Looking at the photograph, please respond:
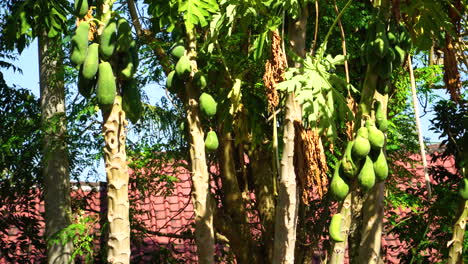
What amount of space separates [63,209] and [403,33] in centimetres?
532

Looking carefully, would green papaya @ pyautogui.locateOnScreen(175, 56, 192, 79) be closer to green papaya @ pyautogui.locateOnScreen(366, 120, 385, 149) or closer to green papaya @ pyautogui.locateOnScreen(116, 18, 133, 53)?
green papaya @ pyautogui.locateOnScreen(116, 18, 133, 53)

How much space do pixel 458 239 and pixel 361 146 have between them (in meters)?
1.60

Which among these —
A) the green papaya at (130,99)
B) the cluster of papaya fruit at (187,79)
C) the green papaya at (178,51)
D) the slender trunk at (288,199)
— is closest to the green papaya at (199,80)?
the cluster of papaya fruit at (187,79)

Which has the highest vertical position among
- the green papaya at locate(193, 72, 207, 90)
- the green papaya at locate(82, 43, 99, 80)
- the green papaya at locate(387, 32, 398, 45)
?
the green papaya at locate(387, 32, 398, 45)

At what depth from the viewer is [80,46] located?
3.66 meters

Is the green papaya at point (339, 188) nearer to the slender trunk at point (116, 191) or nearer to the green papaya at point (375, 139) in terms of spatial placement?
the green papaya at point (375, 139)

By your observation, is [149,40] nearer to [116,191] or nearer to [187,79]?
[187,79]

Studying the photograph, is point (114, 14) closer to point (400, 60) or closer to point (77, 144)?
point (400, 60)

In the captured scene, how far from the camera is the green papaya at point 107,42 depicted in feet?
12.0

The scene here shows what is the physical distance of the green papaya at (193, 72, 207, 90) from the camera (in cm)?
431

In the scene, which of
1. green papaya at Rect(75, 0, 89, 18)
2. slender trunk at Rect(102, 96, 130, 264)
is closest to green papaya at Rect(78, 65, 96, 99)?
slender trunk at Rect(102, 96, 130, 264)

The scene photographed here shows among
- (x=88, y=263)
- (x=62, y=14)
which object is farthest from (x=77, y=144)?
(x=62, y=14)

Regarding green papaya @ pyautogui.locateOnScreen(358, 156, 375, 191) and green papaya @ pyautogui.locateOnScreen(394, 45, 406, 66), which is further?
green papaya @ pyautogui.locateOnScreen(394, 45, 406, 66)

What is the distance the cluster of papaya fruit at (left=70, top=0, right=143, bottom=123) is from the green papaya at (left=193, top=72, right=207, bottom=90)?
56 cm
